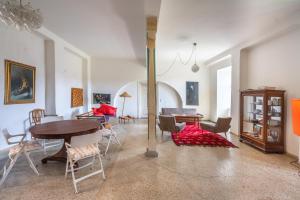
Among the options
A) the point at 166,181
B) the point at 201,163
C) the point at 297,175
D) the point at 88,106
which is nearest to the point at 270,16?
the point at 297,175

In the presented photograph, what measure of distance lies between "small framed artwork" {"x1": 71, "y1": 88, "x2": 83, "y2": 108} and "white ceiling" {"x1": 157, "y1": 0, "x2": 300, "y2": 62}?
399 centimetres

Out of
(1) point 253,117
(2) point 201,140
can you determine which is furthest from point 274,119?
(2) point 201,140

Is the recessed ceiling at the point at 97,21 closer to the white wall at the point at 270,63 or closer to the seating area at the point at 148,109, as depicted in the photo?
the seating area at the point at 148,109

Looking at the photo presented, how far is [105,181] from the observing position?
9.42ft

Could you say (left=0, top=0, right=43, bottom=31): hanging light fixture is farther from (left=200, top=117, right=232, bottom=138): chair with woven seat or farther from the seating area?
(left=200, top=117, right=232, bottom=138): chair with woven seat

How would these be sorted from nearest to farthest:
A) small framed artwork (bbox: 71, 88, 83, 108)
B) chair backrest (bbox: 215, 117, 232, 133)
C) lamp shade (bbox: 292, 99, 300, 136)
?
lamp shade (bbox: 292, 99, 300, 136) → chair backrest (bbox: 215, 117, 232, 133) → small framed artwork (bbox: 71, 88, 83, 108)

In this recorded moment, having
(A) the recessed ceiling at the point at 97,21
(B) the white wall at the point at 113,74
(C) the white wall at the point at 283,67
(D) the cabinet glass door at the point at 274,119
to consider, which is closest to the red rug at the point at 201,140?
(D) the cabinet glass door at the point at 274,119

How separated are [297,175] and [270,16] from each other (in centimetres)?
319

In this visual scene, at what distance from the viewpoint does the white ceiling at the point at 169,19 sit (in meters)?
3.41

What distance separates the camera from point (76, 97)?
7.38m

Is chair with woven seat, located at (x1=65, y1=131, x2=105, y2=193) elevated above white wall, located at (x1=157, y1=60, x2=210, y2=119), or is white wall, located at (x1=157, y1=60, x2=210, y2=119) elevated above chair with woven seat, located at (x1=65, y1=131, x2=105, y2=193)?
white wall, located at (x1=157, y1=60, x2=210, y2=119)

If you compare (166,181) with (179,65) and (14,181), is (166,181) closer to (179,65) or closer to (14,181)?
(14,181)

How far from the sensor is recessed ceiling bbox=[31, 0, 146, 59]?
3.55m

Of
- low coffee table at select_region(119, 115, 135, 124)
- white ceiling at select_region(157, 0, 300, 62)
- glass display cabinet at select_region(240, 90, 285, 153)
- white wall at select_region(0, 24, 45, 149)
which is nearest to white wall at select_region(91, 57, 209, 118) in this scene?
low coffee table at select_region(119, 115, 135, 124)
